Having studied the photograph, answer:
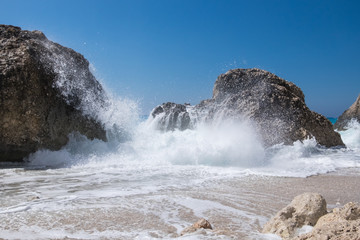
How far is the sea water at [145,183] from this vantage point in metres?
2.68

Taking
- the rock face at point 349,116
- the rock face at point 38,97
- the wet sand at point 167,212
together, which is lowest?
the wet sand at point 167,212

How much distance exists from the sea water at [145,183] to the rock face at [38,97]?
0.36m

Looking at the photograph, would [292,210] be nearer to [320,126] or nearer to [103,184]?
[103,184]

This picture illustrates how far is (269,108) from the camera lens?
8.99m

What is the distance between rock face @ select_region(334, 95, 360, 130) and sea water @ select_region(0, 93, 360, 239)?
37.4 ft

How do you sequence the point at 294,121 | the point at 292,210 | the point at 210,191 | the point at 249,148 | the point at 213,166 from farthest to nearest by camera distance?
1. the point at 294,121
2. the point at 249,148
3. the point at 213,166
4. the point at 210,191
5. the point at 292,210

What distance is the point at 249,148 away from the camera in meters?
7.10

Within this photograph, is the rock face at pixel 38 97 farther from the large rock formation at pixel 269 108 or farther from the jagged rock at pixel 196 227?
the jagged rock at pixel 196 227

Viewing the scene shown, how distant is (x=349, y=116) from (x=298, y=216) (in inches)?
768

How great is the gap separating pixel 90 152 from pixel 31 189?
135 inches

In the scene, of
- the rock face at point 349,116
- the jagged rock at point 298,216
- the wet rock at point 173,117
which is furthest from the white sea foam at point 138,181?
the rock face at point 349,116

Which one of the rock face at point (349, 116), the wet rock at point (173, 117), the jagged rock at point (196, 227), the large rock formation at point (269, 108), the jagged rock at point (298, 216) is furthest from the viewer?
the rock face at point (349, 116)

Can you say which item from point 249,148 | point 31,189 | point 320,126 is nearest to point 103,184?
point 31,189

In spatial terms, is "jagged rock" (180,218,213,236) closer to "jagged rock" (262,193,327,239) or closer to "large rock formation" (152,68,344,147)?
"jagged rock" (262,193,327,239)
